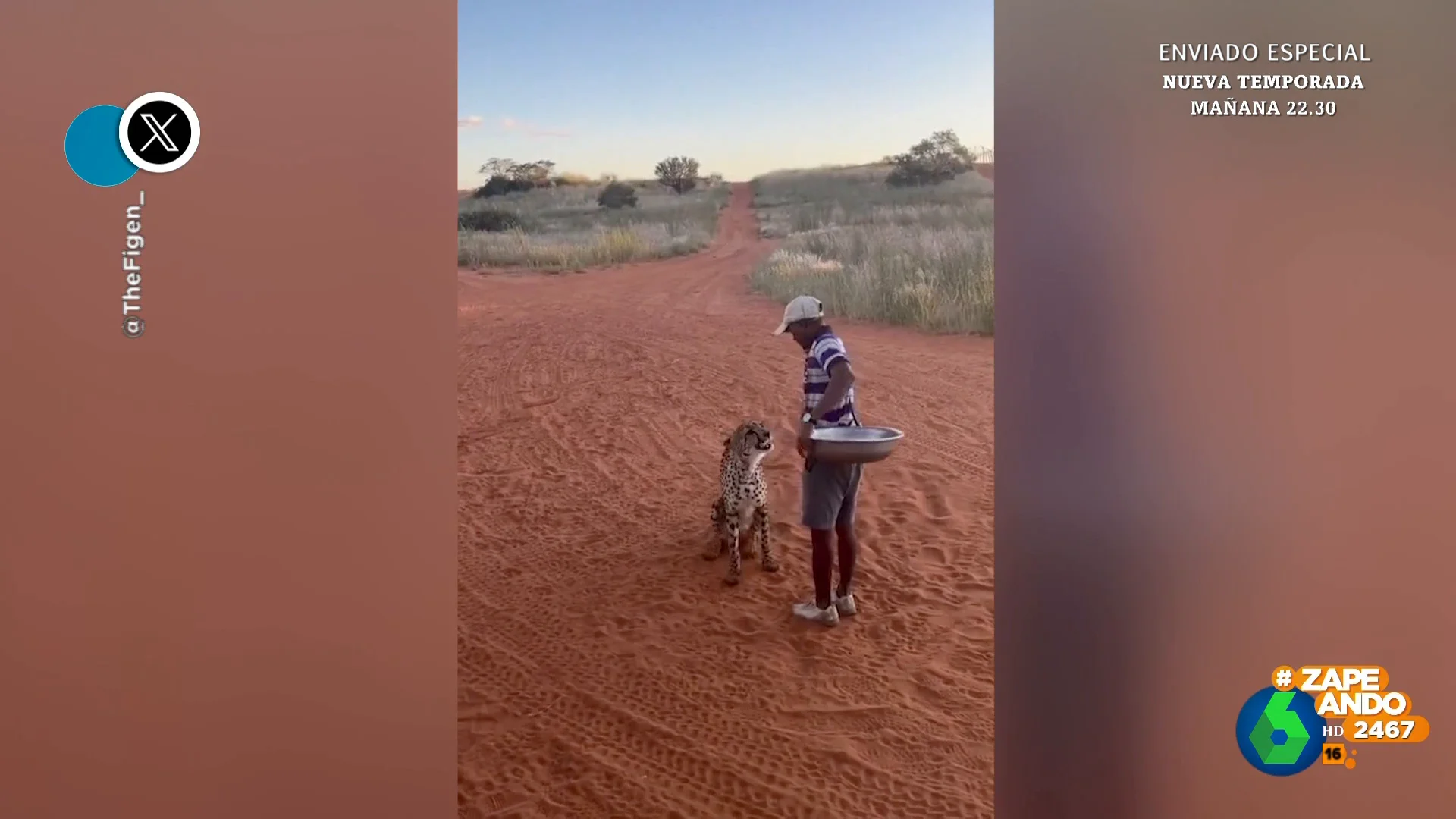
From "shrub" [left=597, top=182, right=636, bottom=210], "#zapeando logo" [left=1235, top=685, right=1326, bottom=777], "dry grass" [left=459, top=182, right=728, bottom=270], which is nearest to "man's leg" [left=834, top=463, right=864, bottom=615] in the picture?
"#zapeando logo" [left=1235, top=685, right=1326, bottom=777]

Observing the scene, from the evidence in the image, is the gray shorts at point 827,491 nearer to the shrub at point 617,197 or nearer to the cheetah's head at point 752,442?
the cheetah's head at point 752,442

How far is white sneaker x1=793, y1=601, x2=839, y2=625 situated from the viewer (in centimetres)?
520

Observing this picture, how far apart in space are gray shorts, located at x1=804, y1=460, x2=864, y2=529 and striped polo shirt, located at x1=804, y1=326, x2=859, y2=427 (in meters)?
0.22

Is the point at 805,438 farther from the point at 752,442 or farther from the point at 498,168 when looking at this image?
the point at 498,168

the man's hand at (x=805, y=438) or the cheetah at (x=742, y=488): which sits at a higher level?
the man's hand at (x=805, y=438)

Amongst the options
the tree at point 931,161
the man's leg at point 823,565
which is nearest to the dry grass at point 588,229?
the tree at point 931,161

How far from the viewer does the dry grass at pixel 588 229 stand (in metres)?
18.0

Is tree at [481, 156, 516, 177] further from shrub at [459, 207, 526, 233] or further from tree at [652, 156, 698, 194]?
tree at [652, 156, 698, 194]

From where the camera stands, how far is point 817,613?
525cm

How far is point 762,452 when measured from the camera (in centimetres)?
578

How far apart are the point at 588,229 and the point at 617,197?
3.71m

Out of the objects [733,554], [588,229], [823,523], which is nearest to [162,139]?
[823,523]

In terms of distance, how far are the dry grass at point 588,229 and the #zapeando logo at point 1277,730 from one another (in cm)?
1573

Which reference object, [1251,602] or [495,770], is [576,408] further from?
[1251,602]
